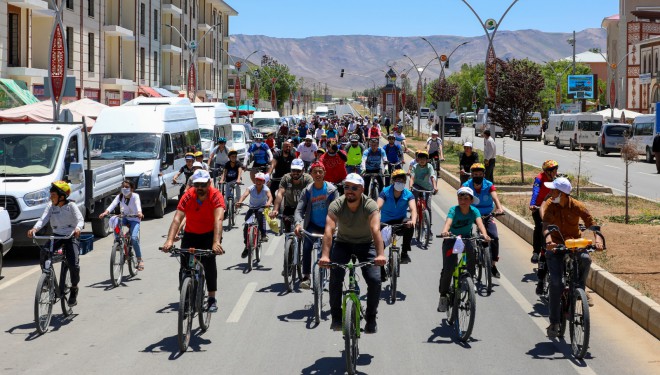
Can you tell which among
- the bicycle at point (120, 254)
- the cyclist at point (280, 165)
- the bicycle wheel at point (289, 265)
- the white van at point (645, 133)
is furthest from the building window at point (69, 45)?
the bicycle wheel at point (289, 265)

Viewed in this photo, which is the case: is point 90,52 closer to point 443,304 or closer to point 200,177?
point 200,177

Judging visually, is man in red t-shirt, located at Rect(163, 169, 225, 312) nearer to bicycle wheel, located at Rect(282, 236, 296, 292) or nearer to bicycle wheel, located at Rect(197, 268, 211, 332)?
bicycle wheel, located at Rect(197, 268, 211, 332)

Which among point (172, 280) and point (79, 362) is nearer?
point (79, 362)

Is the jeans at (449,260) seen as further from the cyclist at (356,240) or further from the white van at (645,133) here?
the white van at (645,133)

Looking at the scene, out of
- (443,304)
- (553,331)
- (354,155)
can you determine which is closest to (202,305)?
(443,304)

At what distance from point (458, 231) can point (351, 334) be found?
2.74 m

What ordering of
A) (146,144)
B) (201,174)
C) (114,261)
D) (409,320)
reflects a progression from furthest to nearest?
(146,144) → (114,261) → (409,320) → (201,174)

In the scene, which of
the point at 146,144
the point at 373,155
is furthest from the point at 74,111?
the point at 373,155

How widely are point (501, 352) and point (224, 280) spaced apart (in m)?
5.16

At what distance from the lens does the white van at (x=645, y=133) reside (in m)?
45.7

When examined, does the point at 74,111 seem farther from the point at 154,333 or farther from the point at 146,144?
the point at 154,333

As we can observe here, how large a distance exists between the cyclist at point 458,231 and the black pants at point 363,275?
1.54 metres

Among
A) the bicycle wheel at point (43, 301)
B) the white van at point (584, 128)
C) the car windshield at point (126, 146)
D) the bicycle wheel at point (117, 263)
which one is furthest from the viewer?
the white van at point (584, 128)

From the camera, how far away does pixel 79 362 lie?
8.30 metres
